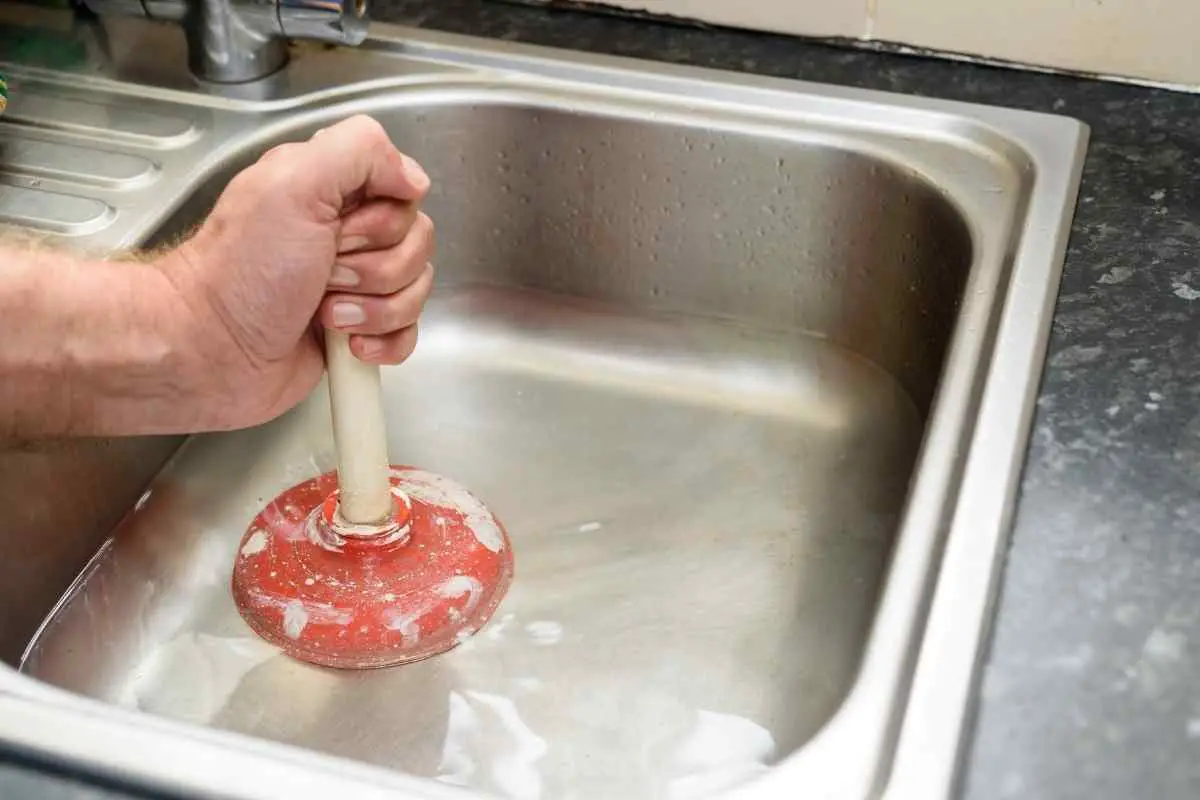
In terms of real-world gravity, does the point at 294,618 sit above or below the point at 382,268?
below

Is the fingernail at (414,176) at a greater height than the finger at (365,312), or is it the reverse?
the fingernail at (414,176)

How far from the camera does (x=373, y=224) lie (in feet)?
2.13

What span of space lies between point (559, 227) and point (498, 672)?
34 cm

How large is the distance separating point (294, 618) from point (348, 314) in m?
→ 0.19

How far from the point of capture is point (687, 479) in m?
0.85

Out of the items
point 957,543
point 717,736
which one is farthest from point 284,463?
point 957,543

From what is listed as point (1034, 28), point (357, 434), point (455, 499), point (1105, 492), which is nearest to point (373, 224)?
point (357, 434)

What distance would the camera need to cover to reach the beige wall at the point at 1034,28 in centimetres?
88

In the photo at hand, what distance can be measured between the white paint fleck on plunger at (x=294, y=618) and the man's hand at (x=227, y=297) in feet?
0.40

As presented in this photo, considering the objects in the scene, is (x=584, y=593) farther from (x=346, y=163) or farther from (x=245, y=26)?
(x=245, y=26)

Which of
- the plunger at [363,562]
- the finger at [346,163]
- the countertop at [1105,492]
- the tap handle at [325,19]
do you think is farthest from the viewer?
the tap handle at [325,19]

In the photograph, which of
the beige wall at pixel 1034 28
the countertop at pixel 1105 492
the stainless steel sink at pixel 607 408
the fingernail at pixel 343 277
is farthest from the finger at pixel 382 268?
the beige wall at pixel 1034 28

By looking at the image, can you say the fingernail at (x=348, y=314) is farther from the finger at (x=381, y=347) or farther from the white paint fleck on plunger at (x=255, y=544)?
the white paint fleck on plunger at (x=255, y=544)

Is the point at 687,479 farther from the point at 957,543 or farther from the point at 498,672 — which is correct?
the point at 957,543
